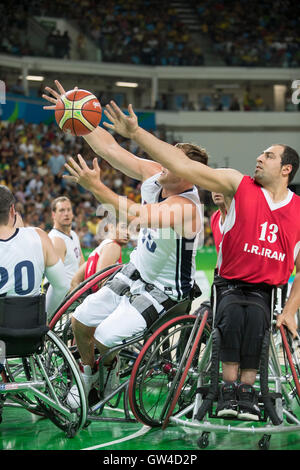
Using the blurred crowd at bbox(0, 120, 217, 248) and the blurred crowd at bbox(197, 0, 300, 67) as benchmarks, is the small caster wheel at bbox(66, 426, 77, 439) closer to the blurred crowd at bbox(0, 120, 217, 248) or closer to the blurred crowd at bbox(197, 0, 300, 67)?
the blurred crowd at bbox(0, 120, 217, 248)

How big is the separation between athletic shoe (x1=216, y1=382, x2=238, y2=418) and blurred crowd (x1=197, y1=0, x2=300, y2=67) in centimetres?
2378

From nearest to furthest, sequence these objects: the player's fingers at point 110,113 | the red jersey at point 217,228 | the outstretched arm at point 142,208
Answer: the outstretched arm at point 142,208
the player's fingers at point 110,113
the red jersey at point 217,228

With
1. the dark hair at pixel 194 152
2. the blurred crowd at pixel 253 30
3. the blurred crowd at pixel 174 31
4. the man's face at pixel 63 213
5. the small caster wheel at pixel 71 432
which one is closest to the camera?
the small caster wheel at pixel 71 432

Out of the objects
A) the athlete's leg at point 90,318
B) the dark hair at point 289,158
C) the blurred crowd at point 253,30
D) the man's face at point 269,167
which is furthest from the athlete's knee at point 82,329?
the blurred crowd at point 253,30

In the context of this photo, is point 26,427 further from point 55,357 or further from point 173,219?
point 173,219

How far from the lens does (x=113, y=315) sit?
4.65 m

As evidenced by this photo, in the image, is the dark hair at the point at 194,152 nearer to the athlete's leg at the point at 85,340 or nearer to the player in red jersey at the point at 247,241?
the player in red jersey at the point at 247,241

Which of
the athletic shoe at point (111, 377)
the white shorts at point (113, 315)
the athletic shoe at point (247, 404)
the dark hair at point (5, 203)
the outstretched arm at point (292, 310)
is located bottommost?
the athletic shoe at point (111, 377)

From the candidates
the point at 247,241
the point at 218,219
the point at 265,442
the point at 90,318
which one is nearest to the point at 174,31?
the point at 218,219

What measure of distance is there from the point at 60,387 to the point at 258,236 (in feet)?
6.10

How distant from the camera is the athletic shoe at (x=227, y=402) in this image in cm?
392

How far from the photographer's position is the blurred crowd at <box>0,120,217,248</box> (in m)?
16.2

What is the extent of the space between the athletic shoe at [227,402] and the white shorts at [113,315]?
2.84 ft

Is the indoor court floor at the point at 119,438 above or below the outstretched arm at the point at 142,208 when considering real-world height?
below
